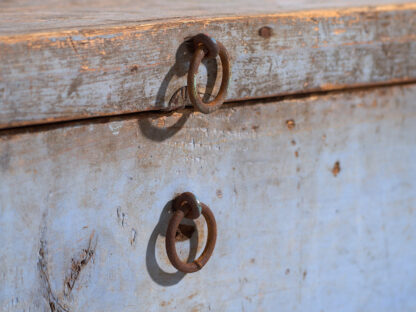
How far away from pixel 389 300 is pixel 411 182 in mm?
193

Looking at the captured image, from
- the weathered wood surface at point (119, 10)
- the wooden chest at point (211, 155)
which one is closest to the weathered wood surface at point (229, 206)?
the wooden chest at point (211, 155)

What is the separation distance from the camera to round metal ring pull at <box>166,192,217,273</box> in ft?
2.20

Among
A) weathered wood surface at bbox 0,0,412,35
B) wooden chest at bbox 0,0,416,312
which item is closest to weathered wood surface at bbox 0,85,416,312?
wooden chest at bbox 0,0,416,312

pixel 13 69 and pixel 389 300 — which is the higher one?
pixel 13 69

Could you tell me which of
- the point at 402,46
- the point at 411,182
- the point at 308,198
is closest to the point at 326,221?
the point at 308,198

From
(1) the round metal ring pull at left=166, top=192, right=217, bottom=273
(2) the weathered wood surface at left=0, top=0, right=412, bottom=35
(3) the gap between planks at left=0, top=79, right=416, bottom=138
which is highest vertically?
(2) the weathered wood surface at left=0, top=0, right=412, bottom=35

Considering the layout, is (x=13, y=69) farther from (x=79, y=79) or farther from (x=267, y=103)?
(x=267, y=103)

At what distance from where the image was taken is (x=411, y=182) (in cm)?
87

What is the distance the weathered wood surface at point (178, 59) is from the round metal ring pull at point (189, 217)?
0.40 feet

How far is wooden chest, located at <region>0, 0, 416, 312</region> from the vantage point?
61cm

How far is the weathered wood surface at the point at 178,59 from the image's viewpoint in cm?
59

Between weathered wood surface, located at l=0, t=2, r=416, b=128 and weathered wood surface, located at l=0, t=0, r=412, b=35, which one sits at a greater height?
weathered wood surface, located at l=0, t=0, r=412, b=35

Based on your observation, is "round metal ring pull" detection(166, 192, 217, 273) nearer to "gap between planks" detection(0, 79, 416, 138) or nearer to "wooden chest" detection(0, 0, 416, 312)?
"wooden chest" detection(0, 0, 416, 312)

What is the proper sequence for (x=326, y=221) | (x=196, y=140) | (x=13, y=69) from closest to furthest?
1. (x=13, y=69)
2. (x=196, y=140)
3. (x=326, y=221)
